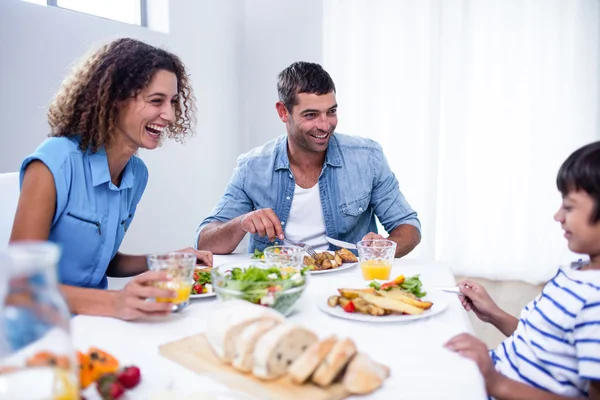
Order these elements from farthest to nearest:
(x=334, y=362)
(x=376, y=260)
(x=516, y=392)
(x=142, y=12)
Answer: (x=142, y=12)
(x=376, y=260)
(x=516, y=392)
(x=334, y=362)

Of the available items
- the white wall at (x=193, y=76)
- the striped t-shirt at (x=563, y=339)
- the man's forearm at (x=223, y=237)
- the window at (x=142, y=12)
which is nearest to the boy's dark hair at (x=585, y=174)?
the striped t-shirt at (x=563, y=339)

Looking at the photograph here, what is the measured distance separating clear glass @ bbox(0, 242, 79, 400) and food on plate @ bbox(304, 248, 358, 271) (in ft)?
3.55

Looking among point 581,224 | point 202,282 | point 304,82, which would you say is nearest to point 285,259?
point 202,282

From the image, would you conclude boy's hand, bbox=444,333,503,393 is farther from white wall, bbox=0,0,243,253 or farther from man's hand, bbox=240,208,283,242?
white wall, bbox=0,0,243,253

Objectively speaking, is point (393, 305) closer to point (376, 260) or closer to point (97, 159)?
point (376, 260)

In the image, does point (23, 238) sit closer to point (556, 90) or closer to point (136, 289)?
point (136, 289)

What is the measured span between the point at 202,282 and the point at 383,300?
1.69 feet

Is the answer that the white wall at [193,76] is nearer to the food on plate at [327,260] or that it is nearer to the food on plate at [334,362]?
the food on plate at [327,260]

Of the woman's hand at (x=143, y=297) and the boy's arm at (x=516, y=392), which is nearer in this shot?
the boy's arm at (x=516, y=392)

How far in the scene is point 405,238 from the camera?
2051 millimetres

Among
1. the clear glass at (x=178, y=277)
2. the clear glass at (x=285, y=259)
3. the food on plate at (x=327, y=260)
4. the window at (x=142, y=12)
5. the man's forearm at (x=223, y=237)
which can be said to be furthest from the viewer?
the window at (x=142, y=12)

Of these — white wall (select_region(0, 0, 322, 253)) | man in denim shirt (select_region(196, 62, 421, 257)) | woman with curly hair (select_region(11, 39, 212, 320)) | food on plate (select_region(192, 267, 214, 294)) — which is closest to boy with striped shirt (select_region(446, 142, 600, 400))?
food on plate (select_region(192, 267, 214, 294))

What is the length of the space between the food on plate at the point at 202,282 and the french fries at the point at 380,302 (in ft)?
1.11

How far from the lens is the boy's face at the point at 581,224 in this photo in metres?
1.06
